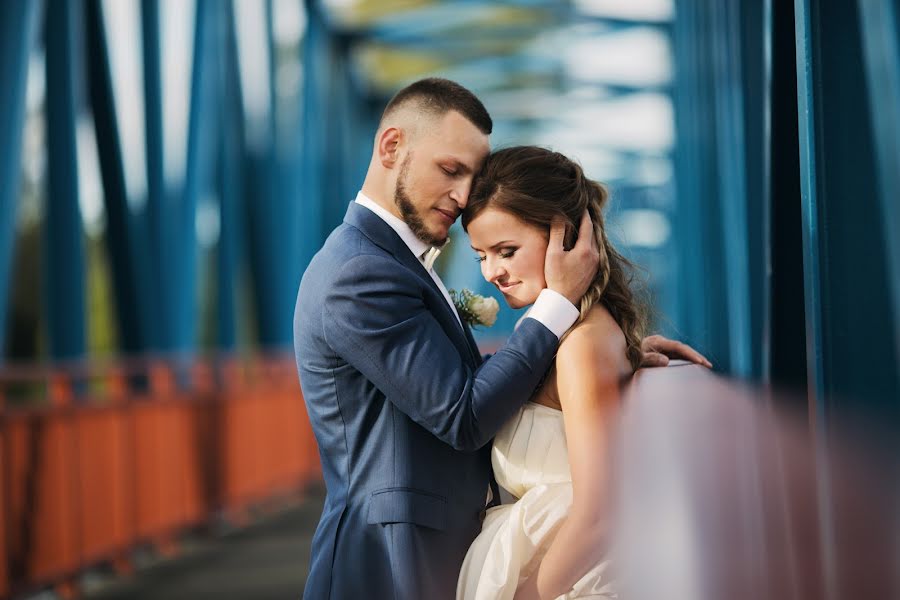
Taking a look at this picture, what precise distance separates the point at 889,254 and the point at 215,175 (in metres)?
11.3

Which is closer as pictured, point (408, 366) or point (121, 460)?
point (408, 366)

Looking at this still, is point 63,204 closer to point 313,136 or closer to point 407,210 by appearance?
point 407,210

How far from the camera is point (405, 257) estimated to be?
272 cm

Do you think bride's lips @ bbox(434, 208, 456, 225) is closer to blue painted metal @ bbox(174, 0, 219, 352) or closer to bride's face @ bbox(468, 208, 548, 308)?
bride's face @ bbox(468, 208, 548, 308)

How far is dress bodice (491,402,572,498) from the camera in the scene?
8.50ft

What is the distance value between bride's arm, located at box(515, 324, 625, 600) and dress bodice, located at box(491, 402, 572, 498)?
0.11 metres

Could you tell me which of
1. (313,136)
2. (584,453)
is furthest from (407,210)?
(313,136)

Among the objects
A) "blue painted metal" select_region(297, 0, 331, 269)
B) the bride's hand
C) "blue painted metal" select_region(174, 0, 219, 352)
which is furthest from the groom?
"blue painted metal" select_region(297, 0, 331, 269)

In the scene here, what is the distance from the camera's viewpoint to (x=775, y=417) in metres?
2.75

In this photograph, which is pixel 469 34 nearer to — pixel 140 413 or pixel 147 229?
pixel 147 229

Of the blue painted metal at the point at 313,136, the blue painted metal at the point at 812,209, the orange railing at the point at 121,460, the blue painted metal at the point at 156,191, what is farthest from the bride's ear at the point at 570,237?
the blue painted metal at the point at 313,136

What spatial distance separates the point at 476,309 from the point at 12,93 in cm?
379

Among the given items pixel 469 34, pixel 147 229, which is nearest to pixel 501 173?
pixel 147 229

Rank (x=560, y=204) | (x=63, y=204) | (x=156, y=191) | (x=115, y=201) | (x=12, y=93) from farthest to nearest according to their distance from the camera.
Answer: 1. (x=156, y=191)
2. (x=115, y=201)
3. (x=63, y=204)
4. (x=12, y=93)
5. (x=560, y=204)
